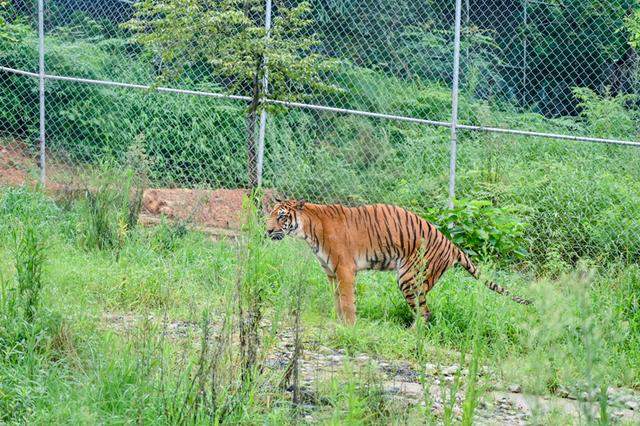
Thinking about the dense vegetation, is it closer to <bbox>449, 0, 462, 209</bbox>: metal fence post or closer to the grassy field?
the grassy field

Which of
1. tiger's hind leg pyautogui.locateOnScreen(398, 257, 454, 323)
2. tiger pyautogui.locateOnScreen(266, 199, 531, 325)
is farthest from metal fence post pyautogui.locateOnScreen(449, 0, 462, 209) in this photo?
tiger's hind leg pyautogui.locateOnScreen(398, 257, 454, 323)

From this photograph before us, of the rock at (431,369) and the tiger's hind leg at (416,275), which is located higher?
the tiger's hind leg at (416,275)

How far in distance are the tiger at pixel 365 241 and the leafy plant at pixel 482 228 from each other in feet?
4.69

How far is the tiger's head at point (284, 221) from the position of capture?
7332 millimetres

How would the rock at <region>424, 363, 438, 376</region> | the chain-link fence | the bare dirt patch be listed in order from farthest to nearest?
the bare dirt patch < the chain-link fence < the rock at <region>424, 363, 438, 376</region>

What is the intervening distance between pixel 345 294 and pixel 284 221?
813 millimetres

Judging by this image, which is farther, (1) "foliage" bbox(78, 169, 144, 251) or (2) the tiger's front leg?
(1) "foliage" bbox(78, 169, 144, 251)

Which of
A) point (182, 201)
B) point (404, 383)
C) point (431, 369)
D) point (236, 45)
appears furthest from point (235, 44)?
point (404, 383)

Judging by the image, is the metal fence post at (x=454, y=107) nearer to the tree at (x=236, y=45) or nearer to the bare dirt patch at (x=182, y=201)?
the tree at (x=236, y=45)

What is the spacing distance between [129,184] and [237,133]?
9.47 ft

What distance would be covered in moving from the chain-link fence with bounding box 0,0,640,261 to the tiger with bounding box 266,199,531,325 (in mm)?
1572

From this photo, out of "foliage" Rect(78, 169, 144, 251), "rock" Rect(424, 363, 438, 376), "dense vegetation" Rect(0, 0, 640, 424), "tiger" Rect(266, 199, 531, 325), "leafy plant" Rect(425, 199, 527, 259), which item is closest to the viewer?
"dense vegetation" Rect(0, 0, 640, 424)

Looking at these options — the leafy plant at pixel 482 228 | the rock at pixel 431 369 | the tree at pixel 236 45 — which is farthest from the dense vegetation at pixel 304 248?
the tree at pixel 236 45

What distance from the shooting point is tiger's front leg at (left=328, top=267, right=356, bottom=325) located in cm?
691
